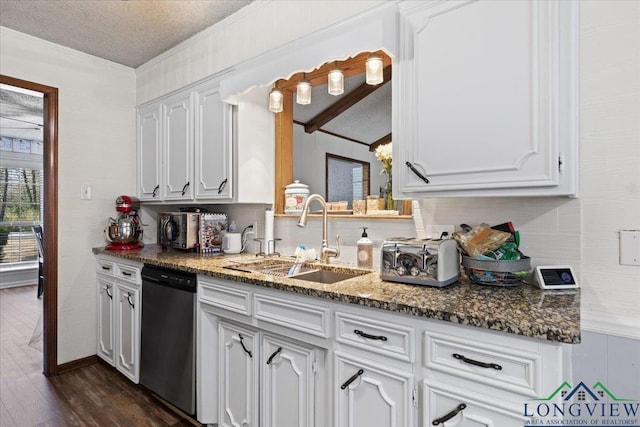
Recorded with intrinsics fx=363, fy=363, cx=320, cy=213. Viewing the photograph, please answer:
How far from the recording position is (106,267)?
9.01 ft

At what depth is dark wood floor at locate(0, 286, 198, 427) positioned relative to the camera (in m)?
2.07

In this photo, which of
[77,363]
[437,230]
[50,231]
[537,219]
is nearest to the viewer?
[537,219]

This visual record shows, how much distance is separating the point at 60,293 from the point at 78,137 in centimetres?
119

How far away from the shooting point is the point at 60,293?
2719mm

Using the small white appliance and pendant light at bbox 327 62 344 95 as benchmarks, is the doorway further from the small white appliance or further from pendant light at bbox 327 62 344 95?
pendant light at bbox 327 62 344 95

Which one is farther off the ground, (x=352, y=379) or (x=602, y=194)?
(x=602, y=194)

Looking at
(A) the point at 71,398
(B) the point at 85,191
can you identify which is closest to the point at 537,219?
(A) the point at 71,398

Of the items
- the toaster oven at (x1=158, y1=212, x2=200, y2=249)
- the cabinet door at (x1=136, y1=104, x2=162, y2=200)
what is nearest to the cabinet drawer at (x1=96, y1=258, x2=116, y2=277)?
the toaster oven at (x1=158, y1=212, x2=200, y2=249)

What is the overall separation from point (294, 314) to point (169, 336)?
100 centimetres

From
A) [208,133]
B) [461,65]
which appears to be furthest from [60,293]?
[461,65]

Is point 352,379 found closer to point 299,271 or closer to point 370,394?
point 370,394

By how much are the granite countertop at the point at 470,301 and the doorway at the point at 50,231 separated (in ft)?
5.82

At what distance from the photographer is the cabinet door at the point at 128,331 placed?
93.0 inches

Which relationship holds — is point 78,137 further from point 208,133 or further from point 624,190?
point 624,190
